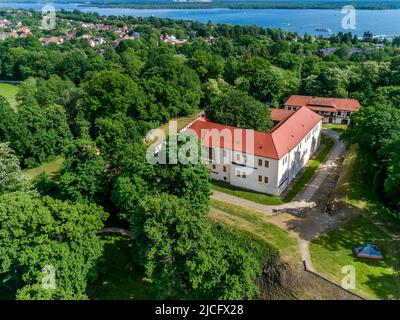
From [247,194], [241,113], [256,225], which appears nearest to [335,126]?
[241,113]

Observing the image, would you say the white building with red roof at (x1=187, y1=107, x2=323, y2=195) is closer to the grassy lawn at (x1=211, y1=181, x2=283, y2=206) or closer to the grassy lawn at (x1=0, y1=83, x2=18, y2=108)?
the grassy lawn at (x1=211, y1=181, x2=283, y2=206)

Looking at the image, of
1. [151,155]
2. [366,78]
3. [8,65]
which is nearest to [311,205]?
[151,155]

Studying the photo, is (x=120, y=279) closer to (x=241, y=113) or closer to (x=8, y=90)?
(x=241, y=113)

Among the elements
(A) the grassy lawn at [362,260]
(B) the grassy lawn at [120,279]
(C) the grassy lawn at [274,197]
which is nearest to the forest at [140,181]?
(B) the grassy lawn at [120,279]

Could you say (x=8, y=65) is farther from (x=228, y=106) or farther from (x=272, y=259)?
(x=272, y=259)

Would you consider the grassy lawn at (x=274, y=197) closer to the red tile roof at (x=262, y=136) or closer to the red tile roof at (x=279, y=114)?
the red tile roof at (x=262, y=136)

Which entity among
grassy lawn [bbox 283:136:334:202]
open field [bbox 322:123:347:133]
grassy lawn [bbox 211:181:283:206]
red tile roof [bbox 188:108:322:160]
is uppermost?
red tile roof [bbox 188:108:322:160]

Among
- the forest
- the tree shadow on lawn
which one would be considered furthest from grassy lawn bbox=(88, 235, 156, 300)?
the tree shadow on lawn
